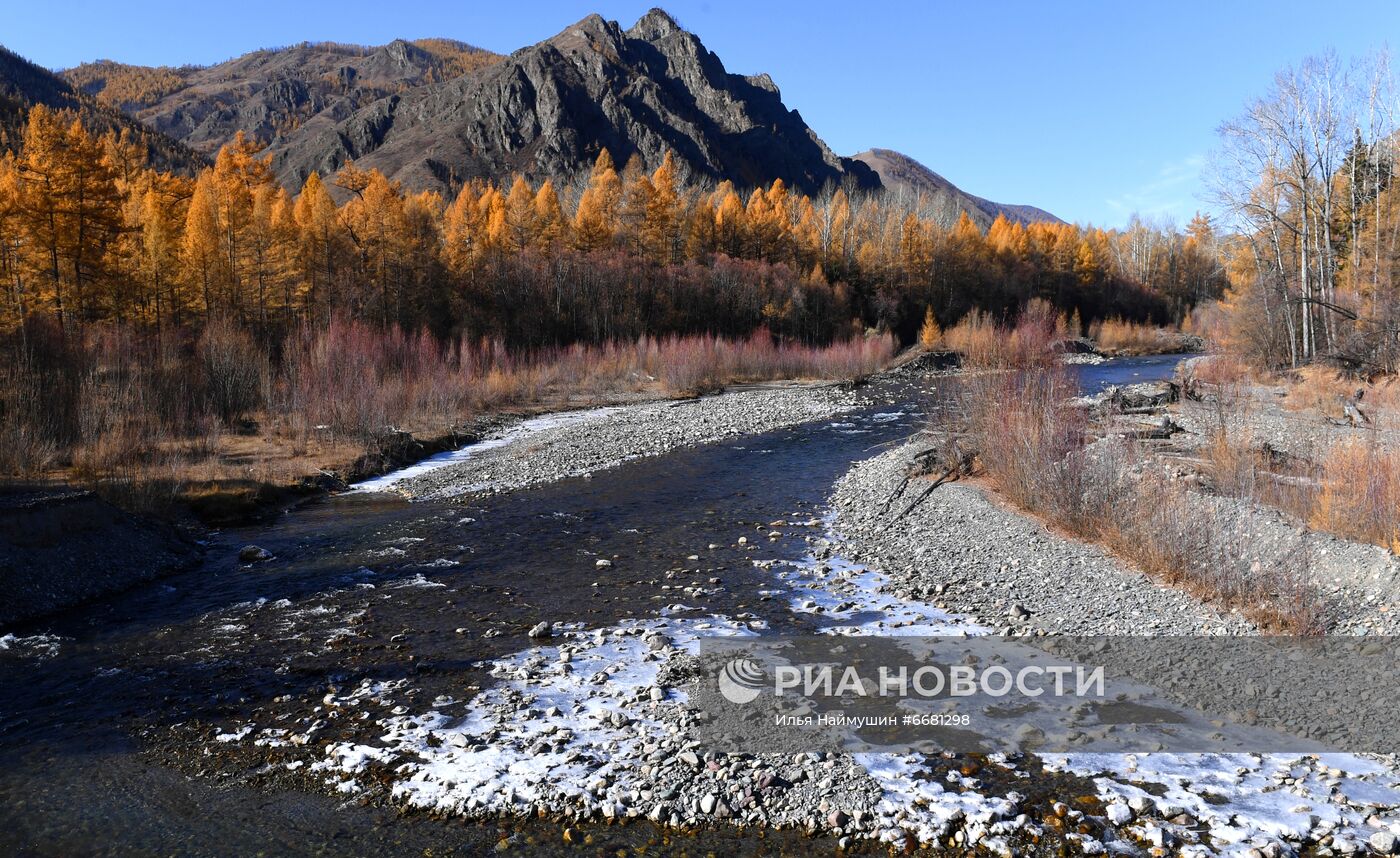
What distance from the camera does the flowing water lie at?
18.9 ft

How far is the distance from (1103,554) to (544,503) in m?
10.7

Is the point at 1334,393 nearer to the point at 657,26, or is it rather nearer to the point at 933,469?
the point at 933,469

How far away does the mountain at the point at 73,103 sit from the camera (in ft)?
389

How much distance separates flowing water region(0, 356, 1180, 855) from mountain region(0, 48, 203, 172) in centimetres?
12178

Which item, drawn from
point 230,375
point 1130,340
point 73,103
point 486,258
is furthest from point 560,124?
point 230,375

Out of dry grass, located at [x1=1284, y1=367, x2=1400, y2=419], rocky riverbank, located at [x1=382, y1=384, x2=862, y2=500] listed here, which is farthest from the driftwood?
dry grass, located at [x1=1284, y1=367, x2=1400, y2=419]

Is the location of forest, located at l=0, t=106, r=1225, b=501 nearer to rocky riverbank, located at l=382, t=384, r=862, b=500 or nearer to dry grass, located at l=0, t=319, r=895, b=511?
dry grass, located at l=0, t=319, r=895, b=511

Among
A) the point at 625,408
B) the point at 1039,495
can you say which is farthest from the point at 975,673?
the point at 625,408

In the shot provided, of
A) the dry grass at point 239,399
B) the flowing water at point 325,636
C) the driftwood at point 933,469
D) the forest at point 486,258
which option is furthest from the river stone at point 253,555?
the forest at point 486,258

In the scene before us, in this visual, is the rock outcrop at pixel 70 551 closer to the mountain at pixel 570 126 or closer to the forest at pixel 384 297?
the forest at pixel 384 297

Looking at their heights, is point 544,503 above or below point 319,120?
below

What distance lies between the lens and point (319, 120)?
194 m

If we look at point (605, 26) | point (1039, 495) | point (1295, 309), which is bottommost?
point (1039, 495)

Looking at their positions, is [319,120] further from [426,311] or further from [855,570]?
[855,570]
